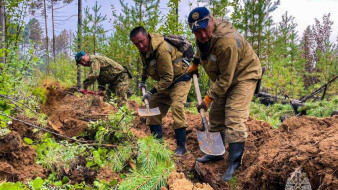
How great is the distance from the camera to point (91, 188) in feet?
8.91

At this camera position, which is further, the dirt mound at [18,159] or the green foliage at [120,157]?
the green foliage at [120,157]

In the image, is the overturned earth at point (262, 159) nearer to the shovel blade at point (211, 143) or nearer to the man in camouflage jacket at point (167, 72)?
the shovel blade at point (211, 143)

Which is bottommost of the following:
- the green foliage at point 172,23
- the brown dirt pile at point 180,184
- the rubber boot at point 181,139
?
the rubber boot at point 181,139

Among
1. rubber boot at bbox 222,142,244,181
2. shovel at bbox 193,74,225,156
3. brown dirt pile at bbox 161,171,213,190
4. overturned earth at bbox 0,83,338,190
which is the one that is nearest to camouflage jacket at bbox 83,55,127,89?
overturned earth at bbox 0,83,338,190

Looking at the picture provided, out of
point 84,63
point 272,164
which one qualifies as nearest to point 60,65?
point 84,63

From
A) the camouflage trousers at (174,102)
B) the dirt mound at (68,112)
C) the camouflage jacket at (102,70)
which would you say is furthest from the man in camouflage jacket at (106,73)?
the camouflage trousers at (174,102)

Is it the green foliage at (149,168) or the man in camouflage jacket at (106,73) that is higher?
the man in camouflage jacket at (106,73)

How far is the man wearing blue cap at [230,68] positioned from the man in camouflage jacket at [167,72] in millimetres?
Answer: 773

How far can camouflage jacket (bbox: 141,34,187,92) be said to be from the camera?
4.23 meters

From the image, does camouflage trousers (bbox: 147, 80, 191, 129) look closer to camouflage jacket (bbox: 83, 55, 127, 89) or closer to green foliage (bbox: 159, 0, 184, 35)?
camouflage jacket (bbox: 83, 55, 127, 89)

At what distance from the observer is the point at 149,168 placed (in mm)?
2873

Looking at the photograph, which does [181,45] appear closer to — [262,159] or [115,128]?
[115,128]

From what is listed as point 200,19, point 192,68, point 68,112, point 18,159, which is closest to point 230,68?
point 200,19

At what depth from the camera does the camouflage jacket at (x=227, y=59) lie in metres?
3.17
